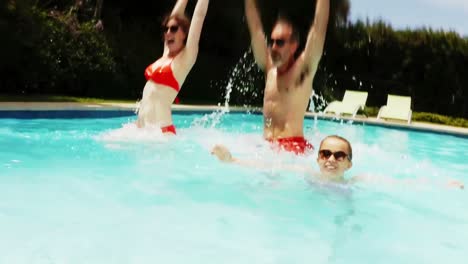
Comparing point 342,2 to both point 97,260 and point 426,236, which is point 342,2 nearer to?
point 426,236

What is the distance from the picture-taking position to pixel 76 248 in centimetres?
316

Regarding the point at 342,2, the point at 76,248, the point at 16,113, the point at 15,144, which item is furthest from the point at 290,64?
the point at 342,2

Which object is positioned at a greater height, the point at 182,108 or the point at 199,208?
the point at 182,108

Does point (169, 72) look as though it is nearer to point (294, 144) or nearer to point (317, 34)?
point (294, 144)

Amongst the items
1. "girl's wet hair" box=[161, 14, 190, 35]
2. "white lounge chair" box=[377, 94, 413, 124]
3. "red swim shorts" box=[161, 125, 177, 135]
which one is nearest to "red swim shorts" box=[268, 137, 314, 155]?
"red swim shorts" box=[161, 125, 177, 135]

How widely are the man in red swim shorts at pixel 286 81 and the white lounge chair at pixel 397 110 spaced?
9513 mm

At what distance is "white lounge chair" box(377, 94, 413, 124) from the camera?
14584 millimetres

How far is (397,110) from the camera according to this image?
1484 centimetres

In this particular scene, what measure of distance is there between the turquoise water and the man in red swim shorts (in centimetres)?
26

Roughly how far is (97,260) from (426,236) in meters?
2.32

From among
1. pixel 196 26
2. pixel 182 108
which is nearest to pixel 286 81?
pixel 196 26

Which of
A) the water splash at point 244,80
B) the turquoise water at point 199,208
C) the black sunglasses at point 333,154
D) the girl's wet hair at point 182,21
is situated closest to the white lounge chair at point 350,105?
the water splash at point 244,80

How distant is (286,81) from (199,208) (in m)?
1.77

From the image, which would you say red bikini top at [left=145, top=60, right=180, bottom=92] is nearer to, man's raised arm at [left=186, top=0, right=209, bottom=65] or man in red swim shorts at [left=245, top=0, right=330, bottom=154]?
man's raised arm at [left=186, top=0, right=209, bottom=65]
